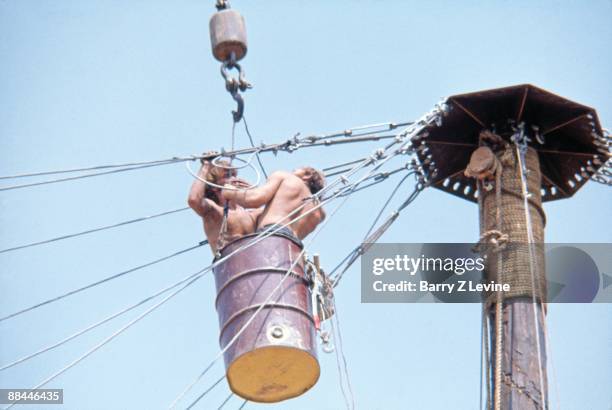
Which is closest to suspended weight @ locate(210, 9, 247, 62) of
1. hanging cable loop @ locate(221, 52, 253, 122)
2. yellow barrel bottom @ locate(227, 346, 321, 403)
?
hanging cable loop @ locate(221, 52, 253, 122)

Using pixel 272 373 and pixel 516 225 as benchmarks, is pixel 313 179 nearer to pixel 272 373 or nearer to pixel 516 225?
pixel 516 225

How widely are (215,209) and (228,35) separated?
1370 mm

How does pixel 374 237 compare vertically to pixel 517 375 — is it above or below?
above

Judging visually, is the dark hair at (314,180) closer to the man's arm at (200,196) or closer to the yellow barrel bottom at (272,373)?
the man's arm at (200,196)

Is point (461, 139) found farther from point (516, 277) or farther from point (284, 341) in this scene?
point (284, 341)

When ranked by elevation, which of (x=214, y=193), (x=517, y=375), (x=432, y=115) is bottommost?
(x=517, y=375)

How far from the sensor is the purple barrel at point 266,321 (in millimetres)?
10938

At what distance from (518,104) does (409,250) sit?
1486 millimetres

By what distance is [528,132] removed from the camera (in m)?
12.4

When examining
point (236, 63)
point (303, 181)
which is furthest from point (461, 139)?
point (236, 63)

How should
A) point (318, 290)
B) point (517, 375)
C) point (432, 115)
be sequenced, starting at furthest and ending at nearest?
1. point (432, 115)
2. point (318, 290)
3. point (517, 375)

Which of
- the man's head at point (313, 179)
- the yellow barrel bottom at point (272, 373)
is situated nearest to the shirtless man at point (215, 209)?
the man's head at point (313, 179)

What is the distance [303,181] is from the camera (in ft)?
40.0

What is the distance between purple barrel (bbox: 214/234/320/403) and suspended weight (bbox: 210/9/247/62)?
4.28ft
